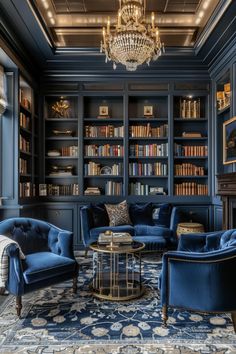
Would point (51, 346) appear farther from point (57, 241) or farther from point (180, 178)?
point (180, 178)

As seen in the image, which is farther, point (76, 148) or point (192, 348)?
point (76, 148)

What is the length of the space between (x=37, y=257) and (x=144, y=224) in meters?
2.43

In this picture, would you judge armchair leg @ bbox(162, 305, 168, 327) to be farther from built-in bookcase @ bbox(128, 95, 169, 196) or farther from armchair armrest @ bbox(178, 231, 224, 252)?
built-in bookcase @ bbox(128, 95, 169, 196)

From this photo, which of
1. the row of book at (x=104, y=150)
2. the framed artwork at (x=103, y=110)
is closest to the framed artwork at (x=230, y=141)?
the row of book at (x=104, y=150)

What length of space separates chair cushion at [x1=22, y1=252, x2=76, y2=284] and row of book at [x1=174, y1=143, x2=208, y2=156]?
10.8ft

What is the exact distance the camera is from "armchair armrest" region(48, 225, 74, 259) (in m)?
3.22

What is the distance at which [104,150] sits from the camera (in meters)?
5.62

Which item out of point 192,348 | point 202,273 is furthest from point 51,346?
point 202,273

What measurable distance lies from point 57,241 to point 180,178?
3126 millimetres

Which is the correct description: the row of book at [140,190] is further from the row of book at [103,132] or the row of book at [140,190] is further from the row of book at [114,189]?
the row of book at [103,132]

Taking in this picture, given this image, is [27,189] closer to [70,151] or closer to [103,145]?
[70,151]

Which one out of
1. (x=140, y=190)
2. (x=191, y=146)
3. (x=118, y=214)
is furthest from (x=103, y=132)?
(x=191, y=146)

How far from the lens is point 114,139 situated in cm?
566

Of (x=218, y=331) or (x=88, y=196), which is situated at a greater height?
(x=88, y=196)
